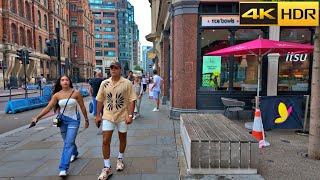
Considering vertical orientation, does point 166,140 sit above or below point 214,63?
below

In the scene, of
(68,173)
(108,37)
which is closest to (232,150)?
(68,173)

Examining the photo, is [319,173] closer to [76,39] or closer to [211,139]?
[211,139]

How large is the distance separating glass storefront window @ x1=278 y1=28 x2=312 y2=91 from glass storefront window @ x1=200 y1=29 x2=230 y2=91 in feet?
6.22

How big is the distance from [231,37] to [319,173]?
5.60 m

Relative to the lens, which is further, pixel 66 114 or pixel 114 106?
pixel 66 114

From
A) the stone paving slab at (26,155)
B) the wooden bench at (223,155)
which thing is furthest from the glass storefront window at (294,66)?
the stone paving slab at (26,155)

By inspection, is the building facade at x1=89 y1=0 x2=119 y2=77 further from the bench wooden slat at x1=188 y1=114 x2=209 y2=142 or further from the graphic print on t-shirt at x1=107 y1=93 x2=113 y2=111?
the graphic print on t-shirt at x1=107 y1=93 x2=113 y2=111

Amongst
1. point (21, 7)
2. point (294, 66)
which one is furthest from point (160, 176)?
point (21, 7)

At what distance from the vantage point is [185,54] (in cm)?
825

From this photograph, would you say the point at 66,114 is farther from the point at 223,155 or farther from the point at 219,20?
the point at 219,20

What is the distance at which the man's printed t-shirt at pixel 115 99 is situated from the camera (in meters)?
3.99

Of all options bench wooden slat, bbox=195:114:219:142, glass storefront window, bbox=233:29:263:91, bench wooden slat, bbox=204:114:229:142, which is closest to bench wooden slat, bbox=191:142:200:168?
bench wooden slat, bbox=195:114:219:142

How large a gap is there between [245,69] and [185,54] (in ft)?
7.57

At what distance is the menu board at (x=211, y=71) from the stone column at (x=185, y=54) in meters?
0.49
